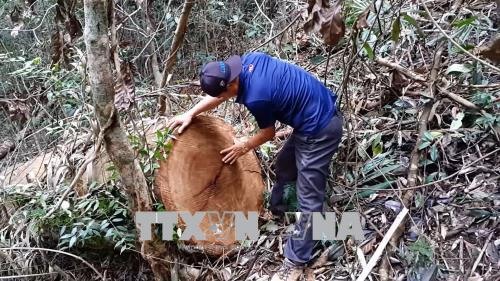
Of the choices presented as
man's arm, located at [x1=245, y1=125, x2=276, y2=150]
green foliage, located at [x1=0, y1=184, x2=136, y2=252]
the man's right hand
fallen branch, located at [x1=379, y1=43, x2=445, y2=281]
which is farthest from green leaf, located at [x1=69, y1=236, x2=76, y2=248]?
fallen branch, located at [x1=379, y1=43, x2=445, y2=281]

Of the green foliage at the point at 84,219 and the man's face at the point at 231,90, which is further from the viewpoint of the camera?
the green foliage at the point at 84,219

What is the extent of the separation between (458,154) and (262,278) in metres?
1.55

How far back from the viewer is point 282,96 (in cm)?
296

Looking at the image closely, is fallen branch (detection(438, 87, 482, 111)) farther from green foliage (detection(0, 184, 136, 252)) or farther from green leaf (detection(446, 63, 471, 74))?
green foliage (detection(0, 184, 136, 252))

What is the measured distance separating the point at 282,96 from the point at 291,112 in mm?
134

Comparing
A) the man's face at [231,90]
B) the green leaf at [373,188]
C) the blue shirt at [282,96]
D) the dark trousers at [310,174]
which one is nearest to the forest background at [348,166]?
the green leaf at [373,188]

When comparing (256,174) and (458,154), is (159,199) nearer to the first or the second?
(256,174)

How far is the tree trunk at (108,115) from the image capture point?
249 cm

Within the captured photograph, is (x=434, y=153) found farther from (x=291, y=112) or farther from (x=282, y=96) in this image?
(x=282, y=96)

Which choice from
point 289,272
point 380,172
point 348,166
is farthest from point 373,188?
point 289,272

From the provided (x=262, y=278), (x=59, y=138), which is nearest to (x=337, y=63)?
(x=262, y=278)

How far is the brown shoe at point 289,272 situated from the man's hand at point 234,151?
0.75m

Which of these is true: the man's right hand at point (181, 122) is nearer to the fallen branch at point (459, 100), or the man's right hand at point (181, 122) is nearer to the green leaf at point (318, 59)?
the green leaf at point (318, 59)

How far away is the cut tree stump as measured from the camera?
10.7 feet
